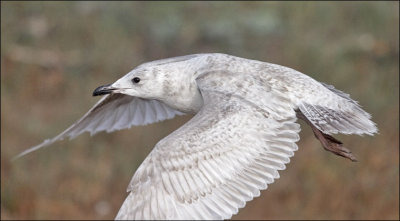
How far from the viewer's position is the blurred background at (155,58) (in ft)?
32.1

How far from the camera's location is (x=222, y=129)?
539cm

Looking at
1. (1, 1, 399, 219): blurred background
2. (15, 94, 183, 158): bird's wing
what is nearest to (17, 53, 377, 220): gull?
(15, 94, 183, 158): bird's wing

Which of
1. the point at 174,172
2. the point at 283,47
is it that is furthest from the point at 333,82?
the point at 174,172

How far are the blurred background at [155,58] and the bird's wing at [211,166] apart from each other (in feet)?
14.0

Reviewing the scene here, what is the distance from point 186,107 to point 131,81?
0.45 metres

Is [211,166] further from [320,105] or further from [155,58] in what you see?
[155,58]

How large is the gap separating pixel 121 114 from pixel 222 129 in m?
1.90

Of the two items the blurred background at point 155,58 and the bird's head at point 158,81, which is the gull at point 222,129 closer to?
the bird's head at point 158,81

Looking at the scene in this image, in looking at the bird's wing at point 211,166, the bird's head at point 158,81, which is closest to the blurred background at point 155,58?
the bird's head at point 158,81

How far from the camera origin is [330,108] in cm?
595

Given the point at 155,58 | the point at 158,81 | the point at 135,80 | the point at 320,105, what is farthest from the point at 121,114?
the point at 155,58

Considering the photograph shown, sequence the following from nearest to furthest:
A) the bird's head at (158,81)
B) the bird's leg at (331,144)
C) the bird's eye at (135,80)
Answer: the bird's leg at (331,144), the bird's head at (158,81), the bird's eye at (135,80)

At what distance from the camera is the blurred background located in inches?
385

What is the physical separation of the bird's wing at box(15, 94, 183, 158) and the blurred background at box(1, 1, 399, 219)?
2.71m
